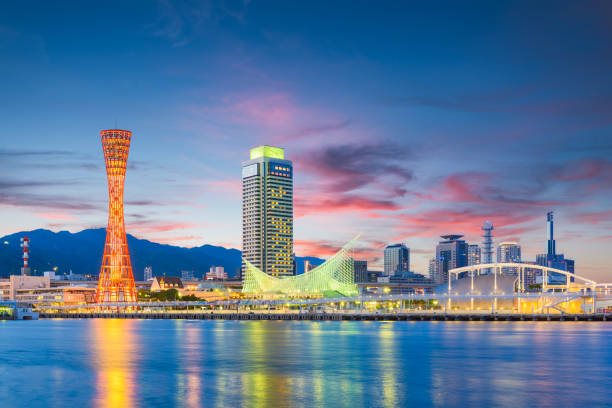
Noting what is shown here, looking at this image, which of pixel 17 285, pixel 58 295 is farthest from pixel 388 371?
pixel 17 285

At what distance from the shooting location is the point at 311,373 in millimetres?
40000

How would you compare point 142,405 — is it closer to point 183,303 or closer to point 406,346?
point 406,346

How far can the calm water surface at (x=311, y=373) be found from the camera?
103 feet

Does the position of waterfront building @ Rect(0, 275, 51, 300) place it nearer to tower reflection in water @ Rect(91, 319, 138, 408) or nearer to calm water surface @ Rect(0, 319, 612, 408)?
tower reflection in water @ Rect(91, 319, 138, 408)

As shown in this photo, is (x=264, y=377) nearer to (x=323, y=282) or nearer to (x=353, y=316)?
(x=353, y=316)

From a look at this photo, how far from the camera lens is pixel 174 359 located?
162 feet

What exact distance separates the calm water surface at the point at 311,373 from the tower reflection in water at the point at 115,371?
0.06m

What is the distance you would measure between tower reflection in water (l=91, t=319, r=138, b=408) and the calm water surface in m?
0.06

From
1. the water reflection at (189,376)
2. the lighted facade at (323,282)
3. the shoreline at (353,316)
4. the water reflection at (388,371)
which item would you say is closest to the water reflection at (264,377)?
the water reflection at (189,376)

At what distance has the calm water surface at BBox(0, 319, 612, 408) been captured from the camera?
103 feet

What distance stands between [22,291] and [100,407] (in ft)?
564

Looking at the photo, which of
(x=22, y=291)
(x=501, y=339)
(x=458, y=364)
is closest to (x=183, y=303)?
(x=22, y=291)

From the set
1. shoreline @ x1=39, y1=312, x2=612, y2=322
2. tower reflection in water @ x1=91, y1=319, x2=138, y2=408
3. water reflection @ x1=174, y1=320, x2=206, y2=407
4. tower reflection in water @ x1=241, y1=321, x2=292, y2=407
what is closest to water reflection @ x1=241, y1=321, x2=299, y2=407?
tower reflection in water @ x1=241, y1=321, x2=292, y2=407

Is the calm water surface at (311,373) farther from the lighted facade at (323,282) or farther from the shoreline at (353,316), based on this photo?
the lighted facade at (323,282)
